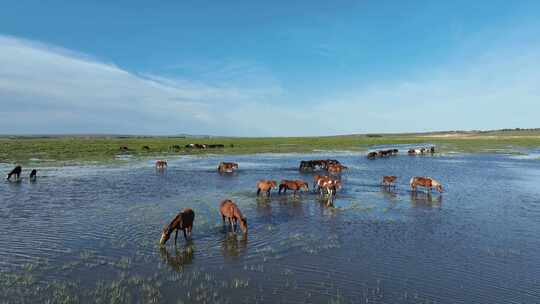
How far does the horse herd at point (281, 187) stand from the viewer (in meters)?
10.8

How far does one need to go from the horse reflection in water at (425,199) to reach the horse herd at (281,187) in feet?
2.17

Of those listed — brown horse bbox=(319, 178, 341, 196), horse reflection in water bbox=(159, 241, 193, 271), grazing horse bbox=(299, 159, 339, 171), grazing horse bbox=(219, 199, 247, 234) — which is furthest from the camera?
grazing horse bbox=(299, 159, 339, 171)

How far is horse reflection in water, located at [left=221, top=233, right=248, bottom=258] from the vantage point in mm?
9742

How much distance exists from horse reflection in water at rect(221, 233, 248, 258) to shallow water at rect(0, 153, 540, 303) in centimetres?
3

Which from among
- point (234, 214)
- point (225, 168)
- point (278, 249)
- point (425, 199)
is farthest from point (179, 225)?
point (225, 168)

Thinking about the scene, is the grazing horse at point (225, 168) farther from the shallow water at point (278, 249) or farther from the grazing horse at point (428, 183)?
the grazing horse at point (428, 183)

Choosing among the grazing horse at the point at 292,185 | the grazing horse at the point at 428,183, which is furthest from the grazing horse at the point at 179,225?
the grazing horse at the point at 428,183

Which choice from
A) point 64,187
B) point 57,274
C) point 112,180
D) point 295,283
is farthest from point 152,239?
point 112,180

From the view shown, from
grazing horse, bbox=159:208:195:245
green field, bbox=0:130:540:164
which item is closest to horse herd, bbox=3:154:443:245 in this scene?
grazing horse, bbox=159:208:195:245

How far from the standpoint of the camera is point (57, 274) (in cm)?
827

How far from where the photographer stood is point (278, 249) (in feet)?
33.2

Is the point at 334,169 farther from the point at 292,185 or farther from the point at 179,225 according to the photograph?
the point at 179,225

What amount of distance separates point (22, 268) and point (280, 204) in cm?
997

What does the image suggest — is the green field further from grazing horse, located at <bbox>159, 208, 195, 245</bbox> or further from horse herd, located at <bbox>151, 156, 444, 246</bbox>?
grazing horse, located at <bbox>159, 208, 195, 245</bbox>
